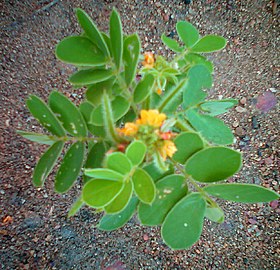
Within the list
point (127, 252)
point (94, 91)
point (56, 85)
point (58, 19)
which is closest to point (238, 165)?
point (94, 91)

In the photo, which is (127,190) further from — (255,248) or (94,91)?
(255,248)

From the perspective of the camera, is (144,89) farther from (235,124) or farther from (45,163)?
(235,124)

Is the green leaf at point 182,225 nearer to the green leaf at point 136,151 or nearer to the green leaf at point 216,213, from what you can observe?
the green leaf at point 216,213

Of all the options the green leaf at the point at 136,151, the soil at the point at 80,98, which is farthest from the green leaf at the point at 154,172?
the soil at the point at 80,98

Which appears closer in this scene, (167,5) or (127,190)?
(127,190)

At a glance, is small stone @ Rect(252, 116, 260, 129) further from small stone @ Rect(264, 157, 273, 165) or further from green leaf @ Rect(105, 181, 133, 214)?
green leaf @ Rect(105, 181, 133, 214)

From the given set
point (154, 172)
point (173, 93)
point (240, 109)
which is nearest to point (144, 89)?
point (173, 93)
